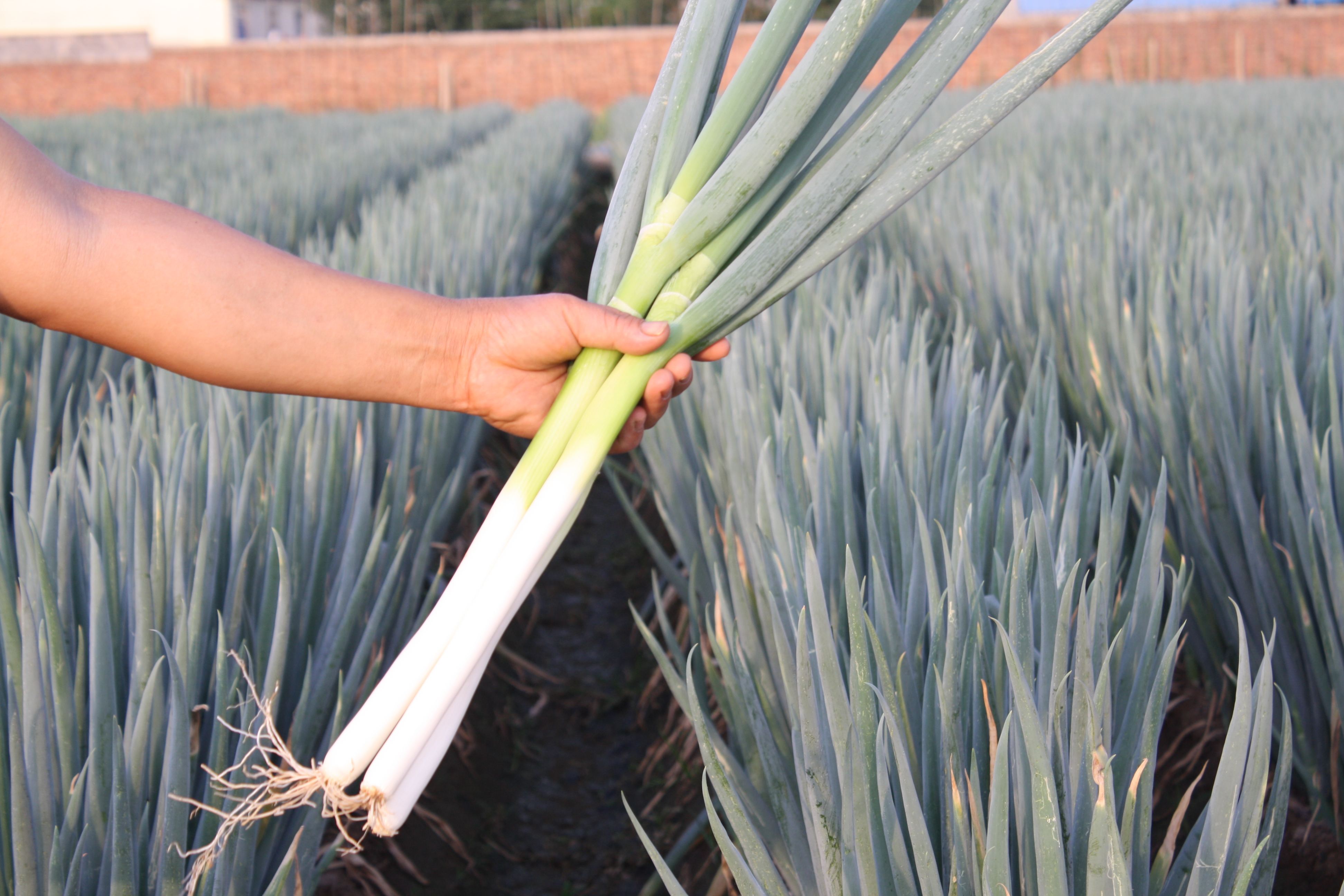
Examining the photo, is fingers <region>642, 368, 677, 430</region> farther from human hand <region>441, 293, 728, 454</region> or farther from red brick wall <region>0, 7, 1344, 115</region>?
red brick wall <region>0, 7, 1344, 115</region>

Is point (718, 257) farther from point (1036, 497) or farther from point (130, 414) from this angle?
point (130, 414)

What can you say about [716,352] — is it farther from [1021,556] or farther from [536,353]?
[1021,556]

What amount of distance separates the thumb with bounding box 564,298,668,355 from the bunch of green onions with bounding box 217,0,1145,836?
2 centimetres

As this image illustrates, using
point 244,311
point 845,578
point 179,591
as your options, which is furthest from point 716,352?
point 179,591

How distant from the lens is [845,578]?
2.15 ft

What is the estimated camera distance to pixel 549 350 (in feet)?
2.70

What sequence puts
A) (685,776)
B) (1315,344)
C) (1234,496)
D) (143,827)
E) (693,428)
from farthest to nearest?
(693,428), (685,776), (1315,344), (1234,496), (143,827)

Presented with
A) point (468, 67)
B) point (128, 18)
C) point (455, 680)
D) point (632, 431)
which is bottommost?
point (455, 680)

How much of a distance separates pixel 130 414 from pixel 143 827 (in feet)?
3.44

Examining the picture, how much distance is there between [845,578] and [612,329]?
0.88 ft

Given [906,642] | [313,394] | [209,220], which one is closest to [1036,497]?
[906,642]

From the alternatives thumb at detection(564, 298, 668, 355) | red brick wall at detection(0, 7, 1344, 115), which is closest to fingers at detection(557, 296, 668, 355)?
thumb at detection(564, 298, 668, 355)

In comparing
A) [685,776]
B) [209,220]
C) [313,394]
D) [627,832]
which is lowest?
[627,832]

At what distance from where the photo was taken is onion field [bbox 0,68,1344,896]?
25.0 inches
